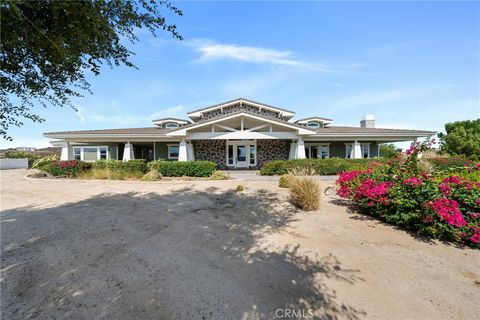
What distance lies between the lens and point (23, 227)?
5.13 meters

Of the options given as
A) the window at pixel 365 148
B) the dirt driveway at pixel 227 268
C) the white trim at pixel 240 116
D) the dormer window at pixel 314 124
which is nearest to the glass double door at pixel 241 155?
the white trim at pixel 240 116

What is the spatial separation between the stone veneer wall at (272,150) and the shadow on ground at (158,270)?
1501 cm

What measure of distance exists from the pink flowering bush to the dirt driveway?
334 millimetres

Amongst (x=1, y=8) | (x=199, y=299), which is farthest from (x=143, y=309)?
(x=1, y=8)

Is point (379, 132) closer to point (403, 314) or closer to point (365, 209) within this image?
point (365, 209)

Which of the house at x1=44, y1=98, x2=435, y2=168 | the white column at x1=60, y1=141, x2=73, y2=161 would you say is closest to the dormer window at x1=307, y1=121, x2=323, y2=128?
the house at x1=44, y1=98, x2=435, y2=168

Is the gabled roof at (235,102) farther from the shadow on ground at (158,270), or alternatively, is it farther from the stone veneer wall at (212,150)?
the shadow on ground at (158,270)

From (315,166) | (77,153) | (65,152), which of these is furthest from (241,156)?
(65,152)

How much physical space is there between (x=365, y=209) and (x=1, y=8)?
7364 millimetres

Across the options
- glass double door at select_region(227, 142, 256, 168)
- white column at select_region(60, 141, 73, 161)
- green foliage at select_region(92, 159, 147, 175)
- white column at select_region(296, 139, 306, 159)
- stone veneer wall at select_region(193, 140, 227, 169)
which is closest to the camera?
green foliage at select_region(92, 159, 147, 175)

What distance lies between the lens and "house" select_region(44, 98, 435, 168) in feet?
55.3

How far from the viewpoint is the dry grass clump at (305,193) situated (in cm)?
628

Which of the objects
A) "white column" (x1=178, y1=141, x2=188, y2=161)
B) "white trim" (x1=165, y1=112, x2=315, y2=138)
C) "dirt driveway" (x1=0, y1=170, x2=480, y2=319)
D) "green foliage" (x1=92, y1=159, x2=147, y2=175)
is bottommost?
"dirt driveway" (x1=0, y1=170, x2=480, y2=319)

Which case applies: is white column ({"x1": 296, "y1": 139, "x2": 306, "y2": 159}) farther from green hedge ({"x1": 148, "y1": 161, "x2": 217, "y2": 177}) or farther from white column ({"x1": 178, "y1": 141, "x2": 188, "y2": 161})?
white column ({"x1": 178, "y1": 141, "x2": 188, "y2": 161})
